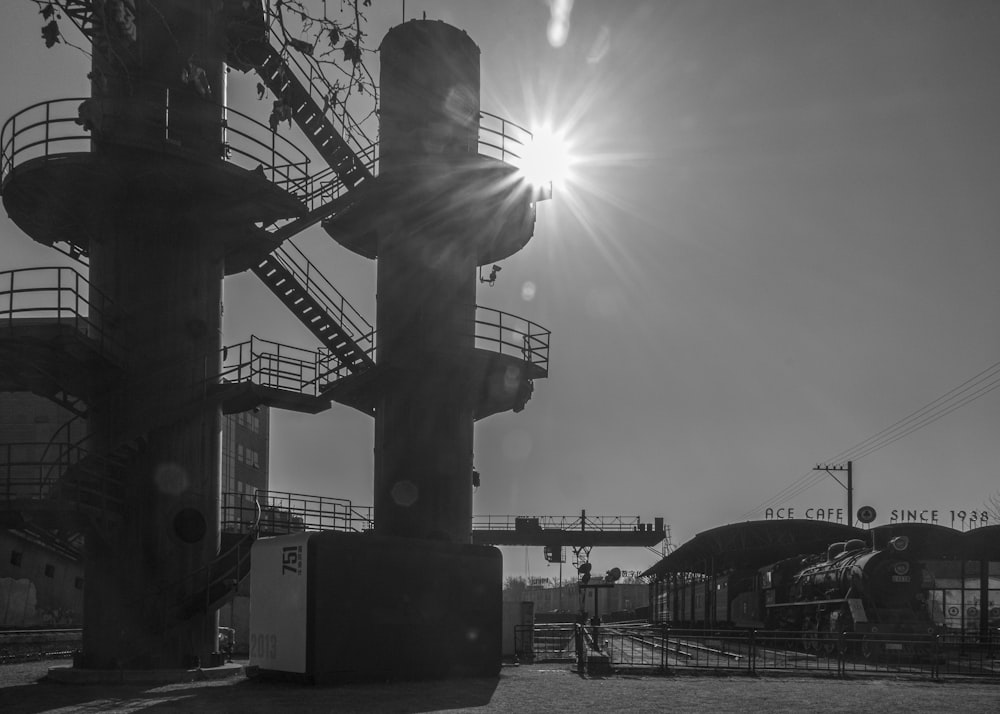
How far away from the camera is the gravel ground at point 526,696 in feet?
54.2

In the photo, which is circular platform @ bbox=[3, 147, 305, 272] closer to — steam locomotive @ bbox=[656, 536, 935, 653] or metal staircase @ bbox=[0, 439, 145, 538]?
metal staircase @ bbox=[0, 439, 145, 538]

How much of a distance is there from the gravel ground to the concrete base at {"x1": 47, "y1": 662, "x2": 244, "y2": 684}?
446 mm

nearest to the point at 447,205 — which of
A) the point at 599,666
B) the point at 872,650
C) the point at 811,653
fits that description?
the point at 599,666


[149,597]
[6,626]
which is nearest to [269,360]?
[149,597]

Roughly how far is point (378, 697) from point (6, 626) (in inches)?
782

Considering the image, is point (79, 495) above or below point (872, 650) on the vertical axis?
above

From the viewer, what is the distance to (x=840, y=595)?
35.3 m

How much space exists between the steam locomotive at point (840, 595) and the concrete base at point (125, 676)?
50.3 feet

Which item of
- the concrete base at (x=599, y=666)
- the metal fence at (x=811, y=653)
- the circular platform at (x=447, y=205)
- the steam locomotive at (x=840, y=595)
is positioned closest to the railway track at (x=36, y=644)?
the metal fence at (x=811, y=653)

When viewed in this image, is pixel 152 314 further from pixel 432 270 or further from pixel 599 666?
pixel 599 666

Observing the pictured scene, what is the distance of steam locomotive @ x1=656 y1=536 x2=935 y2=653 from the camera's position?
33125 millimetres

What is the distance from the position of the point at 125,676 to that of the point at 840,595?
23.7 meters

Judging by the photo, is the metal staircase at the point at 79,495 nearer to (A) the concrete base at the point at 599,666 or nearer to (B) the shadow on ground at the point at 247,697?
(B) the shadow on ground at the point at 247,697

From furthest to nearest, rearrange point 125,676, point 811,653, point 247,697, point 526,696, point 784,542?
point 784,542
point 811,653
point 125,676
point 526,696
point 247,697
